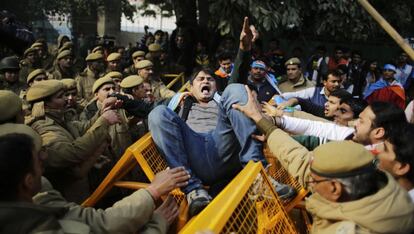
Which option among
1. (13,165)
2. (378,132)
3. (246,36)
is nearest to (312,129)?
(378,132)

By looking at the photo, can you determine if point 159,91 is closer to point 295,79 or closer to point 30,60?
point 295,79

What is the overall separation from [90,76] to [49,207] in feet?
17.5

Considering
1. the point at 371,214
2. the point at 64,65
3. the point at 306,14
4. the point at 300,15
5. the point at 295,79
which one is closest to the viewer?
the point at 371,214

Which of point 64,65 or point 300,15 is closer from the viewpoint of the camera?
point 64,65

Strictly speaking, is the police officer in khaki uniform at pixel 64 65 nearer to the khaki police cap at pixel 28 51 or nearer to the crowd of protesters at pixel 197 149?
the khaki police cap at pixel 28 51

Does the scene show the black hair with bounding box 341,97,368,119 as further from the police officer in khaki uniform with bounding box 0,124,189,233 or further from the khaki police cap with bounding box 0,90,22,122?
the khaki police cap with bounding box 0,90,22,122

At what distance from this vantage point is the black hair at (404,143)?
7.89 ft

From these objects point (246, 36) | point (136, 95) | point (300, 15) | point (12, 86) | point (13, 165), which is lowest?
point (12, 86)

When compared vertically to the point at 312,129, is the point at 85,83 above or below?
below

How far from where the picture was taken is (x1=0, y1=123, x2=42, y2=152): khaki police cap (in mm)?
2151

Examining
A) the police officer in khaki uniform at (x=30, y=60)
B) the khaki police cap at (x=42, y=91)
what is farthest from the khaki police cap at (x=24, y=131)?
the police officer in khaki uniform at (x=30, y=60)

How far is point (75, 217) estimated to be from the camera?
6.73 feet

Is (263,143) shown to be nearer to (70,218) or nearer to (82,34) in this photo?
(70,218)

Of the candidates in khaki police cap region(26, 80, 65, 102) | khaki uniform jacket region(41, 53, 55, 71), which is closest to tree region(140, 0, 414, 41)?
khaki uniform jacket region(41, 53, 55, 71)
